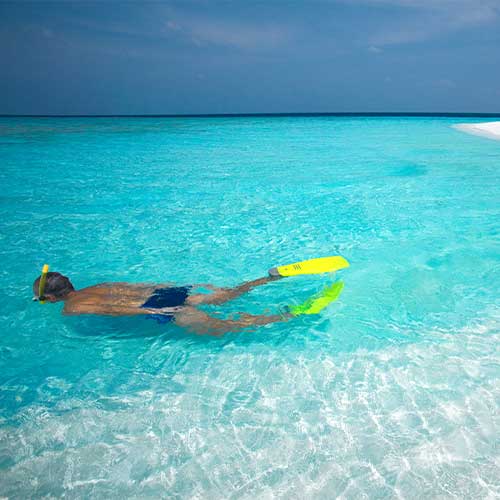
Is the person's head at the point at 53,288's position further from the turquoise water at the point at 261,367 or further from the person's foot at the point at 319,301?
the person's foot at the point at 319,301

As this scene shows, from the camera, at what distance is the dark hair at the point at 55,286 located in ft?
14.1

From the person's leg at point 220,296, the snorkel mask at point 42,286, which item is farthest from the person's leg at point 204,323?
the snorkel mask at point 42,286

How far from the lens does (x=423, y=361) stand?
3.98m

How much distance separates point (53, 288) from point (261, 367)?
2451 millimetres

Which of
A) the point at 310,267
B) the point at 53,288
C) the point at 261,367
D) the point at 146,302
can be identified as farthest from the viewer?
the point at 310,267

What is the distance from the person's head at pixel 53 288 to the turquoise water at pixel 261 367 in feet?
1.70

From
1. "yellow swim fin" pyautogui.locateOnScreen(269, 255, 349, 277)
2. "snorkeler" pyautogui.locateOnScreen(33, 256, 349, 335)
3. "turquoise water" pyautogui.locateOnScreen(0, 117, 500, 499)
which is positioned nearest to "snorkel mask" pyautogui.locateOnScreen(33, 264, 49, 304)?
"snorkeler" pyautogui.locateOnScreen(33, 256, 349, 335)

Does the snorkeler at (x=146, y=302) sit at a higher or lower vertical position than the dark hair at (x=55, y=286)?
lower

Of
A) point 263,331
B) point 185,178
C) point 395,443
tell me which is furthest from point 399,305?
point 185,178

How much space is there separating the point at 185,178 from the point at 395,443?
11.7 m

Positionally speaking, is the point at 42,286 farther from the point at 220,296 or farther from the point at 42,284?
the point at 220,296

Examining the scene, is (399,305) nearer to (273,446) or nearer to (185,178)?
(273,446)

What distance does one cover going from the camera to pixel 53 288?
4.39 metres

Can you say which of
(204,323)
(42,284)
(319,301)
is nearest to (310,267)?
(319,301)
